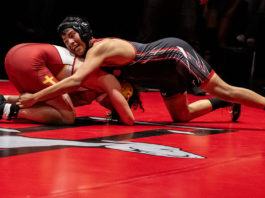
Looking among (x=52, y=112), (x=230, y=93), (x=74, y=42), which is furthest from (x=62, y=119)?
(x=230, y=93)

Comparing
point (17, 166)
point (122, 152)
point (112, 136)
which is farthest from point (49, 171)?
point (112, 136)

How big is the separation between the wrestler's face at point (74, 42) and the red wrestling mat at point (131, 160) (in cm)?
49

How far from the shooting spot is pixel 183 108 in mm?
3885

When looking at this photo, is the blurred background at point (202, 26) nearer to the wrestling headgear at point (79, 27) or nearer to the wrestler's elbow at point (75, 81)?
the wrestling headgear at point (79, 27)

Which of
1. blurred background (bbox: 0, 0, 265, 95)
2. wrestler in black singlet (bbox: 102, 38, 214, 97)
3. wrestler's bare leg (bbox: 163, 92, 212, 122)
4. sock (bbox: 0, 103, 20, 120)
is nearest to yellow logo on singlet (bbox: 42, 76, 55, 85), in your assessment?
sock (bbox: 0, 103, 20, 120)

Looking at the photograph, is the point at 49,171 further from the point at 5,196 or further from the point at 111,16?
the point at 111,16

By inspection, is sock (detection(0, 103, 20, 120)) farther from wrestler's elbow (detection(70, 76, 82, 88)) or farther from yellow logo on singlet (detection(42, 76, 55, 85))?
wrestler's elbow (detection(70, 76, 82, 88))

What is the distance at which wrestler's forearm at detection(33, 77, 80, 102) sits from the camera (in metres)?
3.27

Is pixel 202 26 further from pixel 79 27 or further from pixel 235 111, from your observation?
pixel 79 27

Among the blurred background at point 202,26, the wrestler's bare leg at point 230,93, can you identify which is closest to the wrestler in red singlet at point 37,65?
the wrestler's bare leg at point 230,93

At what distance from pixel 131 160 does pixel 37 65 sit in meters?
1.30

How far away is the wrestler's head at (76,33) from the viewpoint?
346 centimetres

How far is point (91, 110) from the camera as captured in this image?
14.3 feet

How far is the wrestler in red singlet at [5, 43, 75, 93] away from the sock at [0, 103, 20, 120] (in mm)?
159
